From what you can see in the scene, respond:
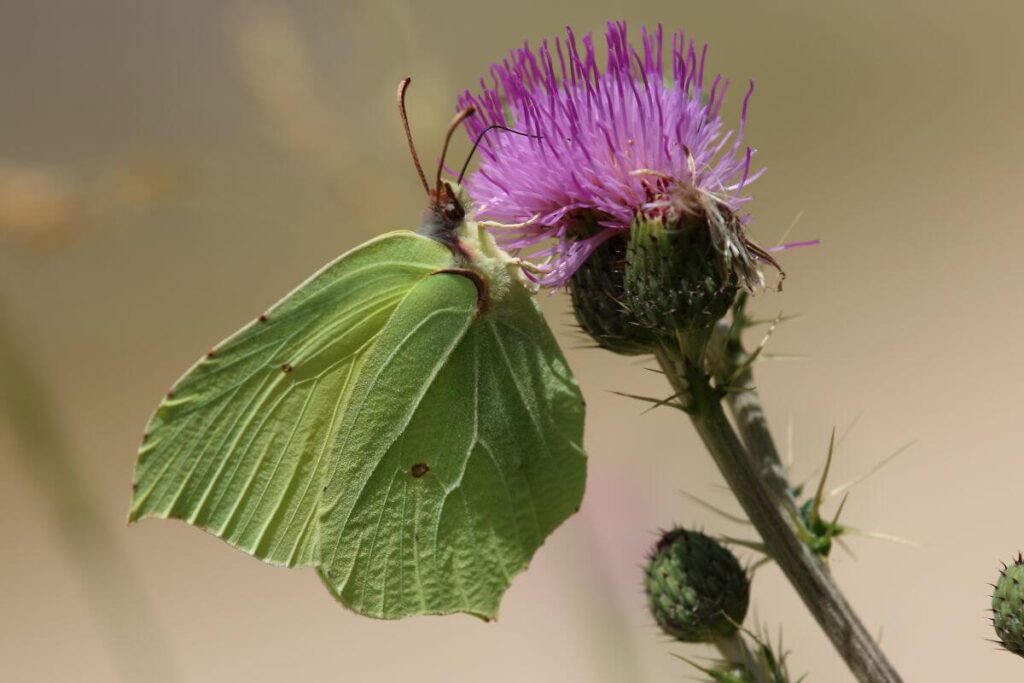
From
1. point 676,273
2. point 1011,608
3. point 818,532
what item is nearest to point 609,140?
point 676,273

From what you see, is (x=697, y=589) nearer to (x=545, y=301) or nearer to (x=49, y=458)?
(x=49, y=458)

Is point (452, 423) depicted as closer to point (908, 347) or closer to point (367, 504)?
point (367, 504)

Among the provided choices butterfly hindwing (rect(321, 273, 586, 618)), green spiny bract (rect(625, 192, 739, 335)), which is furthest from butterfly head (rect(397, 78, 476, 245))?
green spiny bract (rect(625, 192, 739, 335))

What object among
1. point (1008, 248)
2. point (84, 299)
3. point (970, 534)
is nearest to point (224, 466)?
point (970, 534)

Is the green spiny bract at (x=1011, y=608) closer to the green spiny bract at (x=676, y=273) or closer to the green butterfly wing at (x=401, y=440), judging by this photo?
the green spiny bract at (x=676, y=273)

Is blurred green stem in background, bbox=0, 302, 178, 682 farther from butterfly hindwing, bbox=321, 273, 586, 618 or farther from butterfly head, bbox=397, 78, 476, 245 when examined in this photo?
butterfly head, bbox=397, 78, 476, 245
